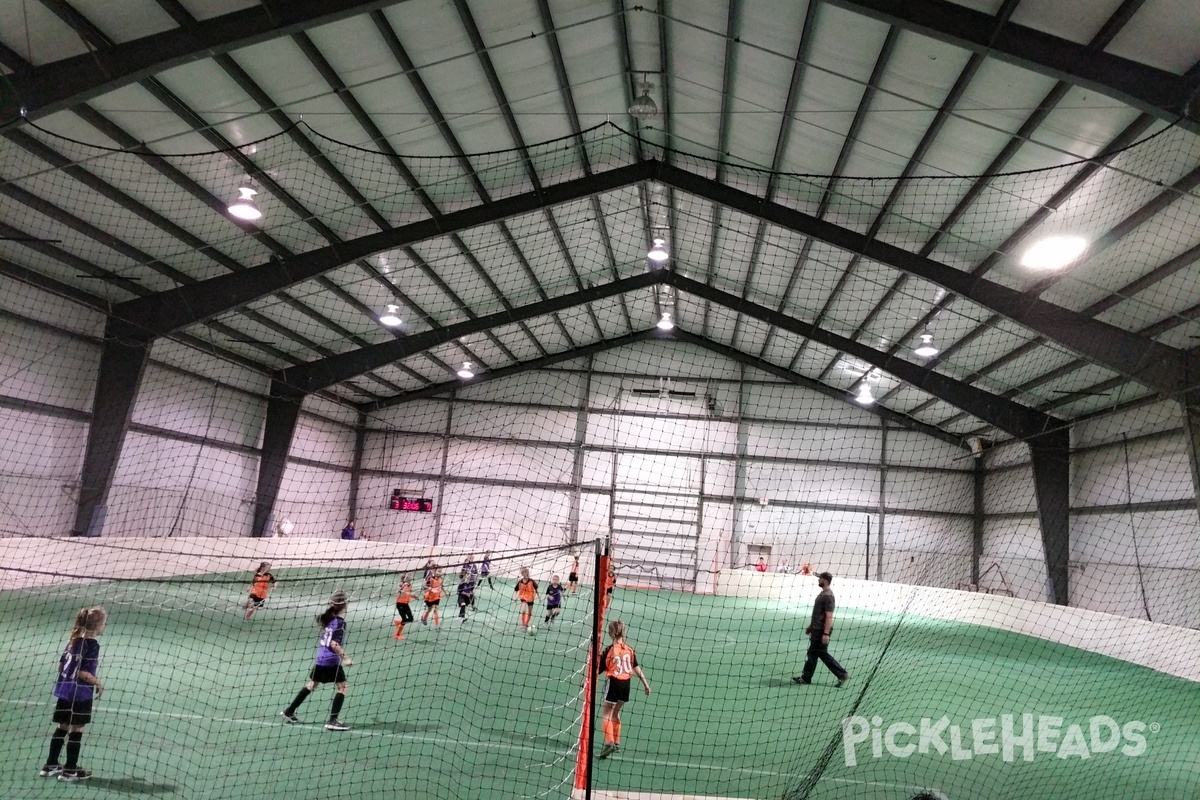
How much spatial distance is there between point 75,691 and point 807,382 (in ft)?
96.4

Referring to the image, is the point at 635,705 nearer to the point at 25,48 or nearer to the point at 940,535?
the point at 25,48

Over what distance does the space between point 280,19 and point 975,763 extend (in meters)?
13.2

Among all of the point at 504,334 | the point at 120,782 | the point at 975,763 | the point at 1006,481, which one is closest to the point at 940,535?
the point at 1006,481

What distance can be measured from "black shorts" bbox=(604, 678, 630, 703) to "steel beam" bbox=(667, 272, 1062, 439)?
16.4 m

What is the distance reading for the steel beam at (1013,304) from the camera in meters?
15.7

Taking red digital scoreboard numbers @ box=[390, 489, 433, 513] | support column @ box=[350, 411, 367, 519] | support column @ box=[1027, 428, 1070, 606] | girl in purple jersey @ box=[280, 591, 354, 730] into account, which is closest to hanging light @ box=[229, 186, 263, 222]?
girl in purple jersey @ box=[280, 591, 354, 730]

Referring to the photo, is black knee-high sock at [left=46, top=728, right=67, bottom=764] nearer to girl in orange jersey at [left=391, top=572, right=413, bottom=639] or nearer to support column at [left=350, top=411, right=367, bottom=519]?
girl in orange jersey at [left=391, top=572, right=413, bottom=639]

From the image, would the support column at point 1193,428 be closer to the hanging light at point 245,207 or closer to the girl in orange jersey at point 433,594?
the girl in orange jersey at point 433,594

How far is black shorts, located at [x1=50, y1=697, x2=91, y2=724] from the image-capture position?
6.35 meters

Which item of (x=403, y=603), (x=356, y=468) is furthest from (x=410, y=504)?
(x=403, y=603)

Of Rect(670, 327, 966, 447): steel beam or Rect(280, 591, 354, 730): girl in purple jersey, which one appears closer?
Rect(280, 591, 354, 730): girl in purple jersey

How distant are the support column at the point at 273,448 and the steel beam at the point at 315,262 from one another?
7821 millimetres

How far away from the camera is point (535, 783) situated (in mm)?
7008

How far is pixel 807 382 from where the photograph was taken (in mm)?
32250
